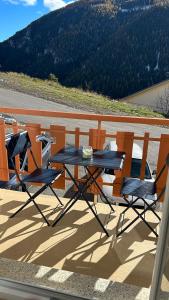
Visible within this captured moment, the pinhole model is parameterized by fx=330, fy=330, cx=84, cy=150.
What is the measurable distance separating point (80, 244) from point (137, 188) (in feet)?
2.18

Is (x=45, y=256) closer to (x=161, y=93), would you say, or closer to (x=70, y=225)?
(x=70, y=225)

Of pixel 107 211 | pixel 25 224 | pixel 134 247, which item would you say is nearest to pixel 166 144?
pixel 107 211

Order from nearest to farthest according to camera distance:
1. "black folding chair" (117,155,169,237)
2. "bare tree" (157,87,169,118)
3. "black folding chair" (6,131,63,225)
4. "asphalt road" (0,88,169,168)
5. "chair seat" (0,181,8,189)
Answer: "black folding chair" (117,155,169,237) < "black folding chair" (6,131,63,225) < "chair seat" (0,181,8,189) < "asphalt road" (0,88,169,168) < "bare tree" (157,87,169,118)

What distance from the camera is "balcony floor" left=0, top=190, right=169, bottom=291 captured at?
7.41 feet

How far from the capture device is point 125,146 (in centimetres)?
330

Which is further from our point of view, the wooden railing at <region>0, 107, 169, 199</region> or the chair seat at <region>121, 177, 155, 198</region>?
the wooden railing at <region>0, 107, 169, 199</region>

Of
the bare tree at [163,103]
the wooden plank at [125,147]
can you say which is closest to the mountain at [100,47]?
the bare tree at [163,103]

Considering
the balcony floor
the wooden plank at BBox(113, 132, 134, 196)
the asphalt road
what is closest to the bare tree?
the asphalt road

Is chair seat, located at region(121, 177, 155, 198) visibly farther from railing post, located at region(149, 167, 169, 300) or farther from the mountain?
the mountain

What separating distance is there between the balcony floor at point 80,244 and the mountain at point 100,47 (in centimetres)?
3677

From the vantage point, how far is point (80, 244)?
8.46 ft

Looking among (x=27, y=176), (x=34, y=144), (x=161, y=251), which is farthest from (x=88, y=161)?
(x=161, y=251)

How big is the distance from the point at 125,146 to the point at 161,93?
34539 mm

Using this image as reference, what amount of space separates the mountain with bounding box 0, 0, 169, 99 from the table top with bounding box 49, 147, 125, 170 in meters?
36.5
